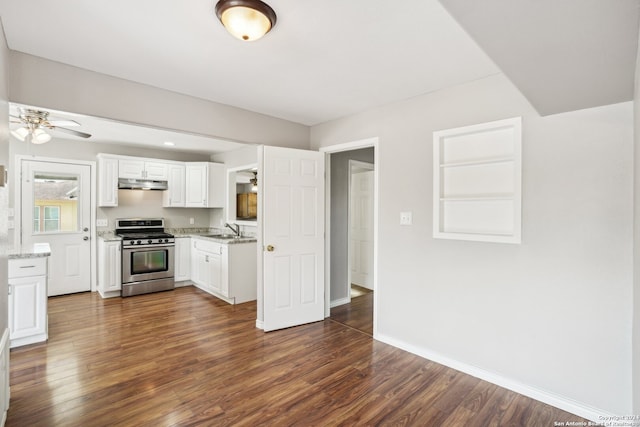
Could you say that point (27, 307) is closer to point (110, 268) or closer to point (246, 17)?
point (110, 268)

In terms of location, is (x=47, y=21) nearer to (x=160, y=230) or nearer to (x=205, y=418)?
(x=205, y=418)

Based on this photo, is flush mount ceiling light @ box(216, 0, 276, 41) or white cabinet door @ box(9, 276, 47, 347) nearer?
flush mount ceiling light @ box(216, 0, 276, 41)

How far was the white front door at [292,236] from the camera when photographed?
3486 millimetres

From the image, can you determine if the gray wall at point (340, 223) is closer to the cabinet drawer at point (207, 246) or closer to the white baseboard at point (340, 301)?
the white baseboard at point (340, 301)

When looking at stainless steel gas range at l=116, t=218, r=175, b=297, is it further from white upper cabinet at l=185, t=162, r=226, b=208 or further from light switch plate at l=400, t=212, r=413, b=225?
light switch plate at l=400, t=212, r=413, b=225

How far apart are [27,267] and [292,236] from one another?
2.60m

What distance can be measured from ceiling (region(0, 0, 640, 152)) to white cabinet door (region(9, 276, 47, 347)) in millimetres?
2176

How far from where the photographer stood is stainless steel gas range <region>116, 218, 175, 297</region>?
192 inches

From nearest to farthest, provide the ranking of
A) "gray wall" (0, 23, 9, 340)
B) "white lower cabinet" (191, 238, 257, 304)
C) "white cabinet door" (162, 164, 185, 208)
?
1. "gray wall" (0, 23, 9, 340)
2. "white lower cabinet" (191, 238, 257, 304)
3. "white cabinet door" (162, 164, 185, 208)

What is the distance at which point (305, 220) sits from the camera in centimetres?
372

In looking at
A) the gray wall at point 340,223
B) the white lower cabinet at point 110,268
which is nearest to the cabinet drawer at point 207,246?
the white lower cabinet at point 110,268

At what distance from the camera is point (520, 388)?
93.3 inches

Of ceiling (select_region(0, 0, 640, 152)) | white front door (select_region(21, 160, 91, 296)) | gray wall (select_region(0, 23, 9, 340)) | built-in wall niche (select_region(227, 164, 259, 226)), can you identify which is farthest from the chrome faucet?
gray wall (select_region(0, 23, 9, 340))

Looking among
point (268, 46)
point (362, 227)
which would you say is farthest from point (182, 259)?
point (268, 46)
